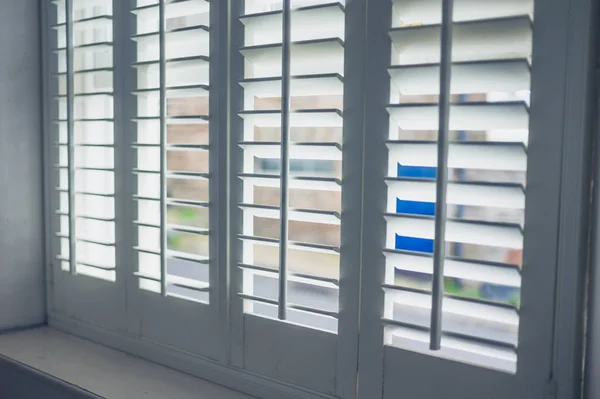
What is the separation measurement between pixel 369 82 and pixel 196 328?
64cm

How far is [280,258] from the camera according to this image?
1.07 metres

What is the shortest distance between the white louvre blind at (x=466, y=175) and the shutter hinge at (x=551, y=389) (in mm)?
60

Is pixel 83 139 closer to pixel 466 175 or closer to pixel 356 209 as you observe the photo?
pixel 356 209

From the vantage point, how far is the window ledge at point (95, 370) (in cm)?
121

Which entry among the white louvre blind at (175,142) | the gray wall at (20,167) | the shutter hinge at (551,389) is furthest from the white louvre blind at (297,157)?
the gray wall at (20,167)

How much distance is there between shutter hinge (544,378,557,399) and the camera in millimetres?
837

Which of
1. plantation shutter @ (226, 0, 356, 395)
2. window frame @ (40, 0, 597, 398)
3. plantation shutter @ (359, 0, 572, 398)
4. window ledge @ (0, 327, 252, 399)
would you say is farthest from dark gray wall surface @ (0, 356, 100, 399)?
plantation shutter @ (359, 0, 572, 398)

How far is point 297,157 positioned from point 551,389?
0.53 metres

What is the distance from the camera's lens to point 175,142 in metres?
1.30

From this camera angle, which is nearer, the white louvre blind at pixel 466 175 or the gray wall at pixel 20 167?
the white louvre blind at pixel 466 175

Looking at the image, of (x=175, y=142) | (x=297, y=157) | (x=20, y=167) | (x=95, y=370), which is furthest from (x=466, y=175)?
(x=20, y=167)

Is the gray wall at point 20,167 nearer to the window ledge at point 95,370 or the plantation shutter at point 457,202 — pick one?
the window ledge at point 95,370

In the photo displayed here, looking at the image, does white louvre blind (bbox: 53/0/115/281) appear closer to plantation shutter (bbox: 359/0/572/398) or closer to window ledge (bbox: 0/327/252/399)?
window ledge (bbox: 0/327/252/399)

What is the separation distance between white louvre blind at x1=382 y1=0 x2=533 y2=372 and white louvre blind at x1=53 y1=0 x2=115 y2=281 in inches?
30.1
